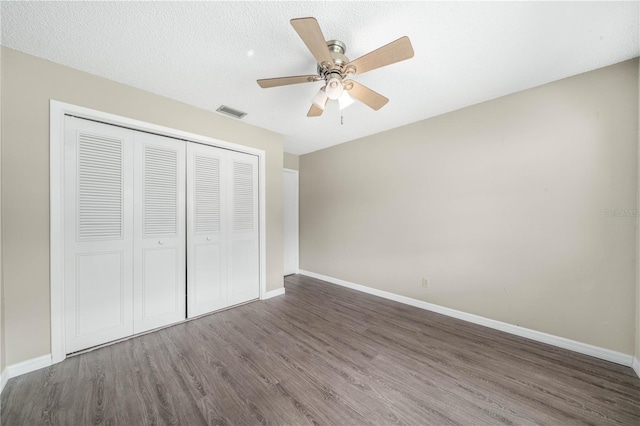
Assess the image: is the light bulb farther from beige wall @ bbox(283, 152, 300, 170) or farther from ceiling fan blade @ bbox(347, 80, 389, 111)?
beige wall @ bbox(283, 152, 300, 170)

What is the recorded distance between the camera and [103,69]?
208 cm

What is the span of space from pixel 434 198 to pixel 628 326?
195 centimetres

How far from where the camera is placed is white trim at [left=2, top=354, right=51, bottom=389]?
1.74 m

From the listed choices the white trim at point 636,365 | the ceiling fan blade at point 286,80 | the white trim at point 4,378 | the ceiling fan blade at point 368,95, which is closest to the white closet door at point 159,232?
the white trim at point 4,378

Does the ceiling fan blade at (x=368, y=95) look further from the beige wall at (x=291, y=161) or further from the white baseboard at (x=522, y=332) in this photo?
the beige wall at (x=291, y=161)

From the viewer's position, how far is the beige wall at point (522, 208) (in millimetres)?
2006

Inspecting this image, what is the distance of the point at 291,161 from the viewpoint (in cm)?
492

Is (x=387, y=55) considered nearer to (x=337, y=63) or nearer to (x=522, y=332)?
(x=337, y=63)

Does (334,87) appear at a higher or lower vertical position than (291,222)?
higher

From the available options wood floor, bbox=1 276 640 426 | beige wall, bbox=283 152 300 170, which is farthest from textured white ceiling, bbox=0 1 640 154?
wood floor, bbox=1 276 640 426

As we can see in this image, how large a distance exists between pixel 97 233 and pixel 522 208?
430cm

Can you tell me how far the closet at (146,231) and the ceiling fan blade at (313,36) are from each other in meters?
2.04

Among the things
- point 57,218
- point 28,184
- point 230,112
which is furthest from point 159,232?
point 230,112

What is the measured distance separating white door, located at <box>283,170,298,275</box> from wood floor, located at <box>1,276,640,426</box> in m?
2.26
